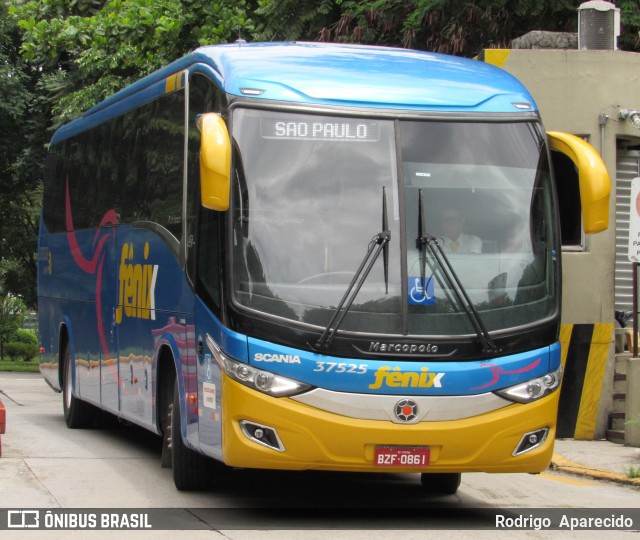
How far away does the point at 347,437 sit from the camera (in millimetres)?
8555

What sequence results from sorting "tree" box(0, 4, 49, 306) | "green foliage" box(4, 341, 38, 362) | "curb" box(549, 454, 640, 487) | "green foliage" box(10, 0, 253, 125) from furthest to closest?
"green foliage" box(4, 341, 38, 362)
"tree" box(0, 4, 49, 306)
"green foliage" box(10, 0, 253, 125)
"curb" box(549, 454, 640, 487)

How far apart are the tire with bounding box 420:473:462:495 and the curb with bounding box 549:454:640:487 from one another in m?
2.07

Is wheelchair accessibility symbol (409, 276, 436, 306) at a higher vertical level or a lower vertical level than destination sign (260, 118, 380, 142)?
lower

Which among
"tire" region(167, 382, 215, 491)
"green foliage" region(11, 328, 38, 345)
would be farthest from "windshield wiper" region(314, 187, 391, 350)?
"green foliage" region(11, 328, 38, 345)

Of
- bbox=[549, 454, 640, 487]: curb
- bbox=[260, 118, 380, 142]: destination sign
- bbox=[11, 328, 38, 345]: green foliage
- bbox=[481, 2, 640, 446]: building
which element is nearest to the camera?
bbox=[260, 118, 380, 142]: destination sign

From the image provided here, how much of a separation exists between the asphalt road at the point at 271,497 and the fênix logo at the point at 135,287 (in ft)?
4.71

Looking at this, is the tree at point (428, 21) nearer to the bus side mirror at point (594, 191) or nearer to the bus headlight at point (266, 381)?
the bus side mirror at point (594, 191)

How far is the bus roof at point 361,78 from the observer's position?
920 cm

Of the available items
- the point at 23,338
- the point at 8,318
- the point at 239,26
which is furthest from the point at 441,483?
the point at 23,338

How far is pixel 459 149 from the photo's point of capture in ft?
30.4

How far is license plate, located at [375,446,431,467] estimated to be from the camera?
8664 millimetres

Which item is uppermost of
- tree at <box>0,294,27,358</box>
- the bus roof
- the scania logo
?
the bus roof

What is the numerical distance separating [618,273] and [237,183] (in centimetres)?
824

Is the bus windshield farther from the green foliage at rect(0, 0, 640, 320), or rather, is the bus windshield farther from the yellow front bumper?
the green foliage at rect(0, 0, 640, 320)
